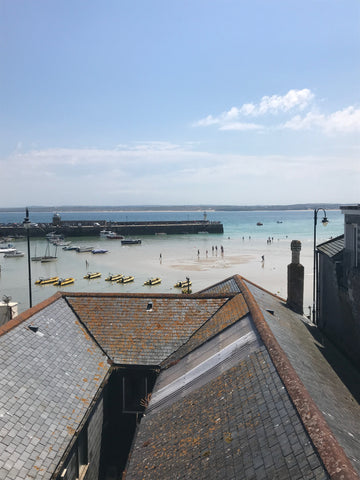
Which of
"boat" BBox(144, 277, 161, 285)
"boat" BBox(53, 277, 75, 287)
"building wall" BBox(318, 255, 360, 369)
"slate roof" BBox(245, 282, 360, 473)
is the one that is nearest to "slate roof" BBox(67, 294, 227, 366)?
"slate roof" BBox(245, 282, 360, 473)

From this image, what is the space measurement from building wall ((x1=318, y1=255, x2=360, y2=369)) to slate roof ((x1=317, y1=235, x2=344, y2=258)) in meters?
0.26

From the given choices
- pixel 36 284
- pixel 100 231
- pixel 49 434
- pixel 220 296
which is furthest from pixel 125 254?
pixel 49 434

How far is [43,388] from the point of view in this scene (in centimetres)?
1123

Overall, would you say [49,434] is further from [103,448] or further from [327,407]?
[327,407]

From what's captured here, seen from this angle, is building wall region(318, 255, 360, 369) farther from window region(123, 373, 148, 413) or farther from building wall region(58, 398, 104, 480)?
building wall region(58, 398, 104, 480)

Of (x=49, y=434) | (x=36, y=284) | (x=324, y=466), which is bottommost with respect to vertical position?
(x=36, y=284)

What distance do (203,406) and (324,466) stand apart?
420cm

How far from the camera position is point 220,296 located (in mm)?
17594

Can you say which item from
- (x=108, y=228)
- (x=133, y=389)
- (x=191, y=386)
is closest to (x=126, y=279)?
(x=133, y=389)

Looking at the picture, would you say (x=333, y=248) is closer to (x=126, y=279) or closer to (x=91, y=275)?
(x=126, y=279)

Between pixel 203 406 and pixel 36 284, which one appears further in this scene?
pixel 36 284

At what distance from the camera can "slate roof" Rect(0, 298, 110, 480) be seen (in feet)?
29.3

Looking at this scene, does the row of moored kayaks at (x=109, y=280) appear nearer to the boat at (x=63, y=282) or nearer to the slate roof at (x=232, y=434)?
the boat at (x=63, y=282)

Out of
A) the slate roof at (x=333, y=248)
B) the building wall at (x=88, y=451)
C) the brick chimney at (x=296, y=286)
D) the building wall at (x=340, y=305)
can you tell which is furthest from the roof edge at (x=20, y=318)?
the slate roof at (x=333, y=248)
